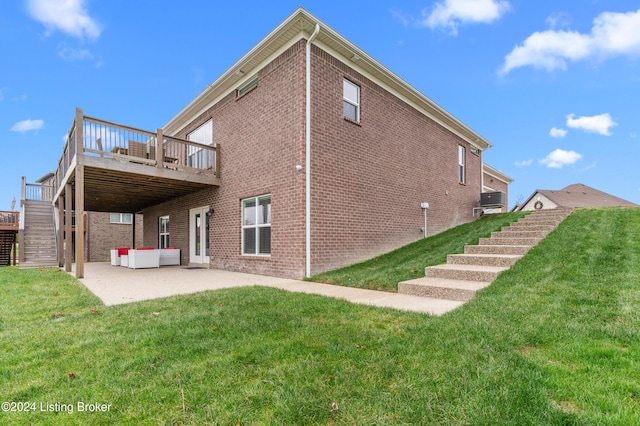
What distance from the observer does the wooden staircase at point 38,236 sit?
12844 millimetres

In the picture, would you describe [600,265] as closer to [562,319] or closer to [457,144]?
[562,319]

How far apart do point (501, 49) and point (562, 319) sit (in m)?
12.3

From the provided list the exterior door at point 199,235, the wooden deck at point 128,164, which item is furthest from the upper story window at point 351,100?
the exterior door at point 199,235

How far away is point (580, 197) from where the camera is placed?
1060 inches

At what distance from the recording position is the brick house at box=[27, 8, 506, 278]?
7.79 m

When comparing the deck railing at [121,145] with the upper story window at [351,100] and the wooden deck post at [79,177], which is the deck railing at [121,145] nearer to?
the wooden deck post at [79,177]

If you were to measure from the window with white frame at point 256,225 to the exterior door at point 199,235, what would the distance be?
2294mm

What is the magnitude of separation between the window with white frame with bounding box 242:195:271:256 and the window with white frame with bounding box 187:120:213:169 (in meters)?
2.65

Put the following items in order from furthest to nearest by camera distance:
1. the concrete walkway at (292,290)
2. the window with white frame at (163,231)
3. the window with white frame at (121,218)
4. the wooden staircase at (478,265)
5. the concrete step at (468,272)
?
1. the window with white frame at (121,218)
2. the window with white frame at (163,231)
3. the concrete step at (468,272)
4. the wooden staircase at (478,265)
5. the concrete walkway at (292,290)

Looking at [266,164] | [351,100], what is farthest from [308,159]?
[351,100]

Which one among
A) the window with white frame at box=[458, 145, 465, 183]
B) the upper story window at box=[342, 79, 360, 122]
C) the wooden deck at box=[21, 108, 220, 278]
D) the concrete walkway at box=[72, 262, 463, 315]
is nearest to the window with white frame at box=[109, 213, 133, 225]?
the wooden deck at box=[21, 108, 220, 278]

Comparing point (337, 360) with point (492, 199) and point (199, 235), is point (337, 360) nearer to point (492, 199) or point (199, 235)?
point (199, 235)

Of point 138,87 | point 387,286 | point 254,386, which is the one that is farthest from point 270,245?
point 138,87

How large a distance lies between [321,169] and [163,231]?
1037 cm
